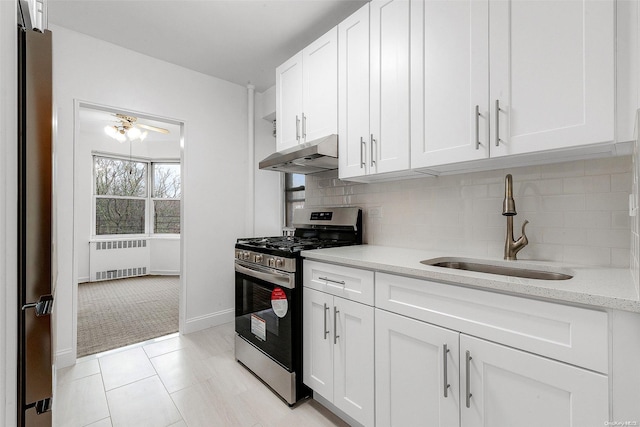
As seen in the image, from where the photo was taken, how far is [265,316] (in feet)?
6.76

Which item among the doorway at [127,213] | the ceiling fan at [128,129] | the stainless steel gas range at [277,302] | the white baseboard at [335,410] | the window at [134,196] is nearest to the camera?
the white baseboard at [335,410]

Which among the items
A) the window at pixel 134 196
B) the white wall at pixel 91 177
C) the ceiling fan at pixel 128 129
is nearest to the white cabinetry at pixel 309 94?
the ceiling fan at pixel 128 129

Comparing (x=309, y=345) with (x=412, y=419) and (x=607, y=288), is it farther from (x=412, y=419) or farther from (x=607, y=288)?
(x=607, y=288)

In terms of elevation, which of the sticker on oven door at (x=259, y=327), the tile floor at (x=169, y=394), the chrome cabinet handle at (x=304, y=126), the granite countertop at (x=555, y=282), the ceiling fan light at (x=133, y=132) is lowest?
the tile floor at (x=169, y=394)

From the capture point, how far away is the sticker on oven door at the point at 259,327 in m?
2.07

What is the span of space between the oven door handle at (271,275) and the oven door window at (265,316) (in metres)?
0.03

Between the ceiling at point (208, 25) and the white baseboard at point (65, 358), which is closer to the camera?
the ceiling at point (208, 25)

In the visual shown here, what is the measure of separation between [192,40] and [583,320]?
121 inches

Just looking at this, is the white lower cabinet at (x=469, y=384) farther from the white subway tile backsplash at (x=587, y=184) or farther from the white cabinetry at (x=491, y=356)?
the white subway tile backsplash at (x=587, y=184)

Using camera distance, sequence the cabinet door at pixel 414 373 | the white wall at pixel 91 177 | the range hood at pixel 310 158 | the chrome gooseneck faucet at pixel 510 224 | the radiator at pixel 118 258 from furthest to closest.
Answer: the radiator at pixel 118 258 < the white wall at pixel 91 177 < the range hood at pixel 310 158 < the chrome gooseneck faucet at pixel 510 224 < the cabinet door at pixel 414 373

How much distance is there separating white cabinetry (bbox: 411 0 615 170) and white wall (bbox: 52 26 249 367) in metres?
2.27

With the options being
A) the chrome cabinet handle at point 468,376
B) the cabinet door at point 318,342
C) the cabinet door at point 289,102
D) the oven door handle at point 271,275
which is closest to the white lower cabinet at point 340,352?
the cabinet door at point 318,342

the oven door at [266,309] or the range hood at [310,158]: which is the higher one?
the range hood at [310,158]

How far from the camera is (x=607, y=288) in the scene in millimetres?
923
